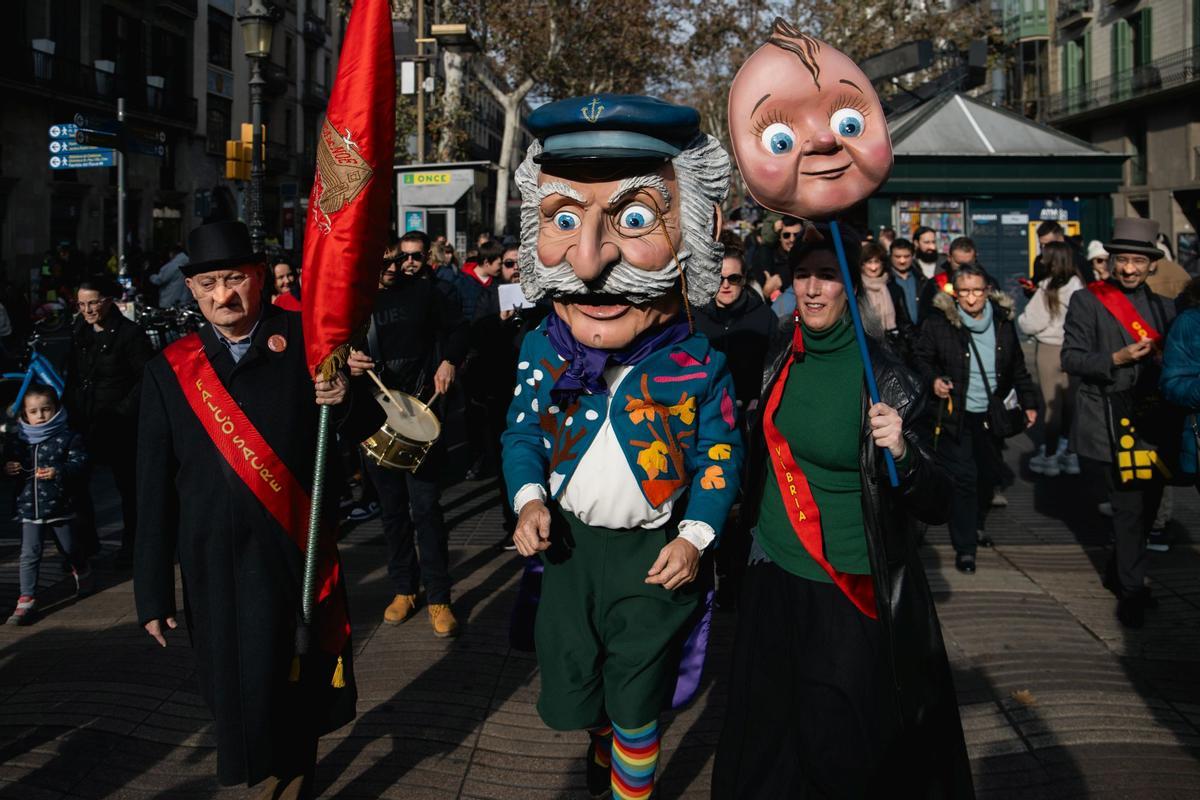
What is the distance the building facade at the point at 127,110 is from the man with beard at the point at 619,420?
15.9 meters

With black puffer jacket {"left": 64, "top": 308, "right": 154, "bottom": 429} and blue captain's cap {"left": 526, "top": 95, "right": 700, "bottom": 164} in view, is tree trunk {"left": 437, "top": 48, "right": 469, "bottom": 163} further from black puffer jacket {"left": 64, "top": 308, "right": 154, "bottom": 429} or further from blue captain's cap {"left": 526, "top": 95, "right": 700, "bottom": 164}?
blue captain's cap {"left": 526, "top": 95, "right": 700, "bottom": 164}

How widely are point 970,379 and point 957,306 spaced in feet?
1.48

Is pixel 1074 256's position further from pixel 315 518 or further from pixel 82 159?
pixel 82 159

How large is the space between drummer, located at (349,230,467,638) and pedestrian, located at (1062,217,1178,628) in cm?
323

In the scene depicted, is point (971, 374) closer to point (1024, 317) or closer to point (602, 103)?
point (1024, 317)

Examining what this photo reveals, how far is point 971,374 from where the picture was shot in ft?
23.0

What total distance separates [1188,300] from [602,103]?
10.1 ft

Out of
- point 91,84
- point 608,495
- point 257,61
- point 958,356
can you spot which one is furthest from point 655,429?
point 91,84

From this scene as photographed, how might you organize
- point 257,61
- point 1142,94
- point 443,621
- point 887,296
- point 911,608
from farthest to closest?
point 1142,94, point 257,61, point 887,296, point 443,621, point 911,608

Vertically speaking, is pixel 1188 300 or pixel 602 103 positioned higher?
pixel 602 103

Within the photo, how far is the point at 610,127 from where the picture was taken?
353 cm

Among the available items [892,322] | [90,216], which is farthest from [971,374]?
[90,216]

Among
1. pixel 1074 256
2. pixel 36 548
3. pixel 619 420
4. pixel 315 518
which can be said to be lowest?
pixel 36 548

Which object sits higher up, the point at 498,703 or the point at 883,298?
the point at 883,298
